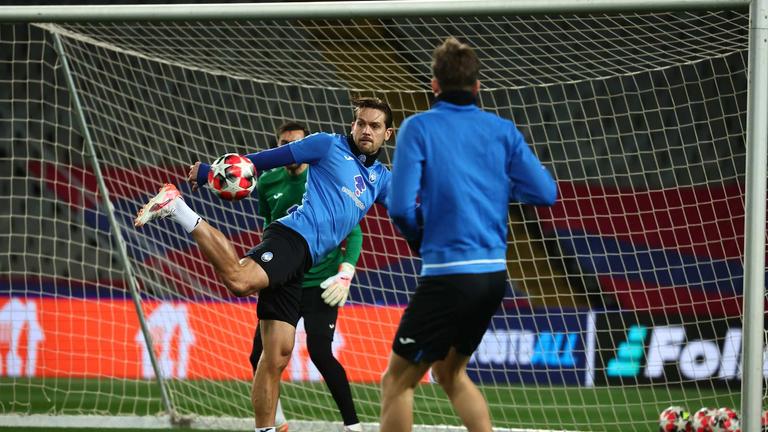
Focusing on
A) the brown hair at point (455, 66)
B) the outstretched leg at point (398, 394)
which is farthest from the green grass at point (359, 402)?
the brown hair at point (455, 66)

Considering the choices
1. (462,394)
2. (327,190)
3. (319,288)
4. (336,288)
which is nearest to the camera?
(462,394)

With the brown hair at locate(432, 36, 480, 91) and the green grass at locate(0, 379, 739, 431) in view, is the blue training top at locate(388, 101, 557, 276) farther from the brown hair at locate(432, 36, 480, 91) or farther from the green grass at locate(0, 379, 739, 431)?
the green grass at locate(0, 379, 739, 431)

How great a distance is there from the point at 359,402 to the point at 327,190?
2965mm

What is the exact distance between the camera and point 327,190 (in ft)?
16.5

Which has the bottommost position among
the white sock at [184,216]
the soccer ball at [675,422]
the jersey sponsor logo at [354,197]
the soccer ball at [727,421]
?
the soccer ball at [675,422]

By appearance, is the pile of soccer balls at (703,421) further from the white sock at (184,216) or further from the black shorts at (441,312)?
the white sock at (184,216)

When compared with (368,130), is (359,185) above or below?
below

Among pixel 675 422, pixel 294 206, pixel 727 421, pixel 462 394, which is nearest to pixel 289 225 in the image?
pixel 294 206

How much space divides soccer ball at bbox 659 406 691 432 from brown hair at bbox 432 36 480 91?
10.0 feet

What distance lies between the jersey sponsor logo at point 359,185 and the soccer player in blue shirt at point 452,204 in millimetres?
1459

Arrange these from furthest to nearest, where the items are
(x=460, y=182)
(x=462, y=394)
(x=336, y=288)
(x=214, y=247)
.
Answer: (x=336, y=288)
(x=214, y=247)
(x=462, y=394)
(x=460, y=182)

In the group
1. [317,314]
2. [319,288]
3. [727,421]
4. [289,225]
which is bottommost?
[727,421]

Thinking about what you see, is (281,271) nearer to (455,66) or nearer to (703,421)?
(455,66)

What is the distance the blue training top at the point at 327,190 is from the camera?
493 cm
